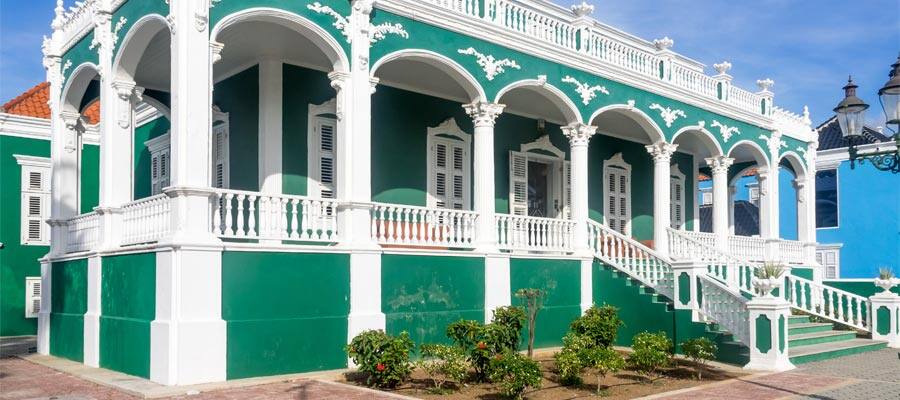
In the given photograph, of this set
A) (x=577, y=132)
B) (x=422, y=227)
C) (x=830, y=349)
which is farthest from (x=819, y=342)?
(x=422, y=227)

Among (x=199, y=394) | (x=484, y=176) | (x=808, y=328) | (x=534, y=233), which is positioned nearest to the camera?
(x=199, y=394)

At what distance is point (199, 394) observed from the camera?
30.5ft

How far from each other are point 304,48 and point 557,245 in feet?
19.2

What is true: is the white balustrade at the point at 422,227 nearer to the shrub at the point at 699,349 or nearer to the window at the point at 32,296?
the shrub at the point at 699,349

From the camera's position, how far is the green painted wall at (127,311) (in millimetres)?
10523

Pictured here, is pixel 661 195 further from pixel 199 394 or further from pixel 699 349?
pixel 199 394

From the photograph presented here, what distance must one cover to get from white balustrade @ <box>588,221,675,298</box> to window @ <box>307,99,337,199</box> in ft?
17.0

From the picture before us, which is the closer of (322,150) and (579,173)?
(322,150)

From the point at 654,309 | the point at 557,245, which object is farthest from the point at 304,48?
the point at 654,309

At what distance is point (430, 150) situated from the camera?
617 inches

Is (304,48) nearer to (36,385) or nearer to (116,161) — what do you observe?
(116,161)

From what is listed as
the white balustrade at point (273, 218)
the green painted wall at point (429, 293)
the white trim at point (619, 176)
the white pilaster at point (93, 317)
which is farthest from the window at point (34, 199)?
the white trim at point (619, 176)

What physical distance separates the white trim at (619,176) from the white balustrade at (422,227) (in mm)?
6651

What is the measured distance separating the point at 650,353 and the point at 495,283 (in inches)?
134
